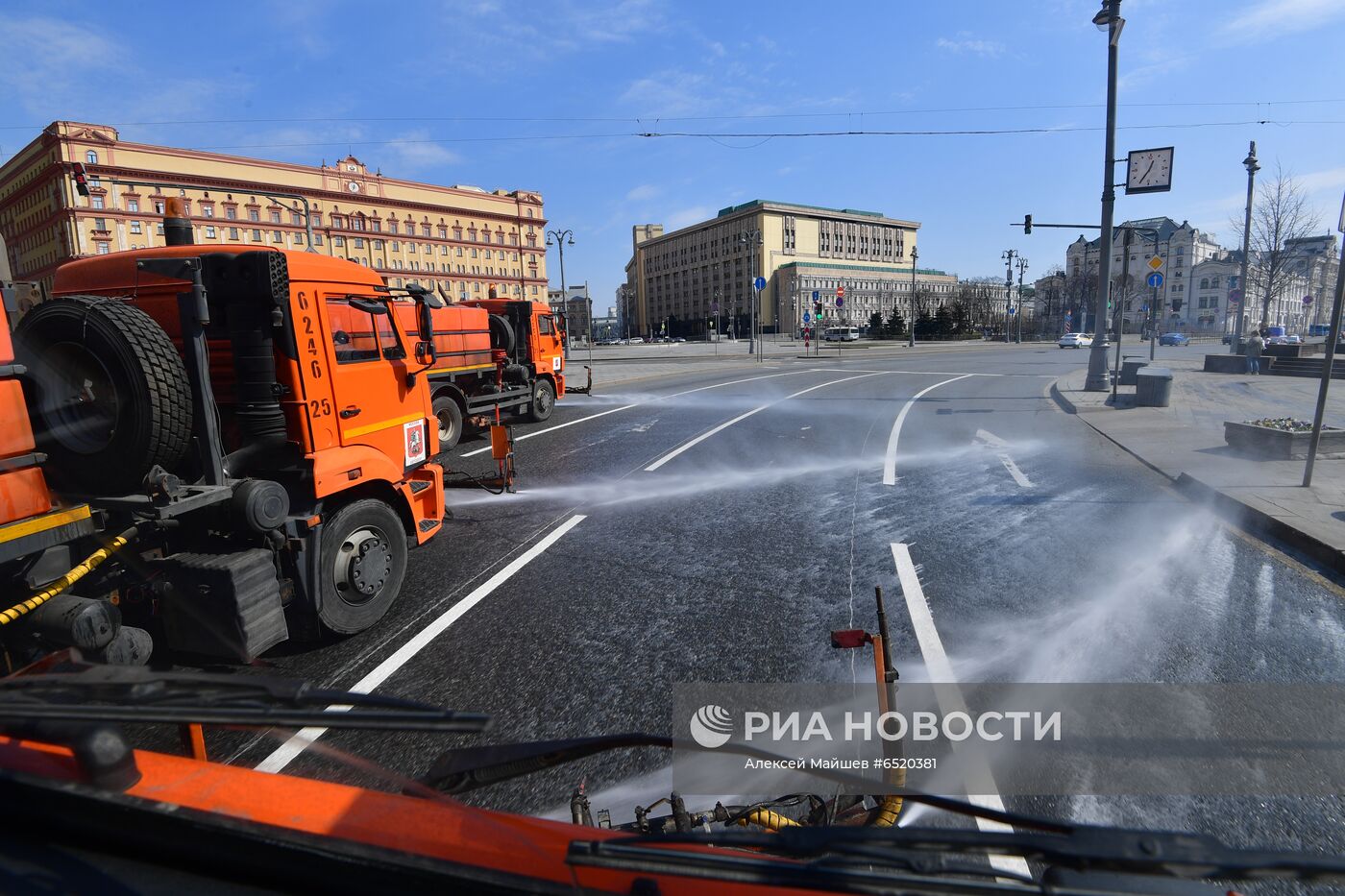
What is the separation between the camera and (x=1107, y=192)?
1781 centimetres

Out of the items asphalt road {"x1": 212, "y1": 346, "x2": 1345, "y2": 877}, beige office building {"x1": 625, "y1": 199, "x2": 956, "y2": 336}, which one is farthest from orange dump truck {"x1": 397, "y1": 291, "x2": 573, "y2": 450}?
beige office building {"x1": 625, "y1": 199, "x2": 956, "y2": 336}

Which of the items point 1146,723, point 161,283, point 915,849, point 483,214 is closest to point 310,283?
point 161,283

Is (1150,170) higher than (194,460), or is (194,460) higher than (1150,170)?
(1150,170)

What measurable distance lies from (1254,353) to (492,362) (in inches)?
1071

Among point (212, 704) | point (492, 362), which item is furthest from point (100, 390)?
point (492, 362)

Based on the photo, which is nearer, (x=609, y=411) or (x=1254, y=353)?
(x=609, y=411)

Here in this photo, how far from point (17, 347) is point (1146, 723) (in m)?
6.25

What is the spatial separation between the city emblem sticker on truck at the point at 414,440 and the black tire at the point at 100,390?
1.90 m

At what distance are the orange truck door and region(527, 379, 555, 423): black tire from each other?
10.7 metres

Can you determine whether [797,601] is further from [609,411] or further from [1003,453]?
[609,411]

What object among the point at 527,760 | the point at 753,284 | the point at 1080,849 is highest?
the point at 753,284

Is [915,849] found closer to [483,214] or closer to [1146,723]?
[1146,723]

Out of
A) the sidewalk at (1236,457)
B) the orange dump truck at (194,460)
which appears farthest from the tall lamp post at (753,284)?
the orange dump truck at (194,460)

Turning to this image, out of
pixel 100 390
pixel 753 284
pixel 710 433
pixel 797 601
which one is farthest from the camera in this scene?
pixel 753 284
